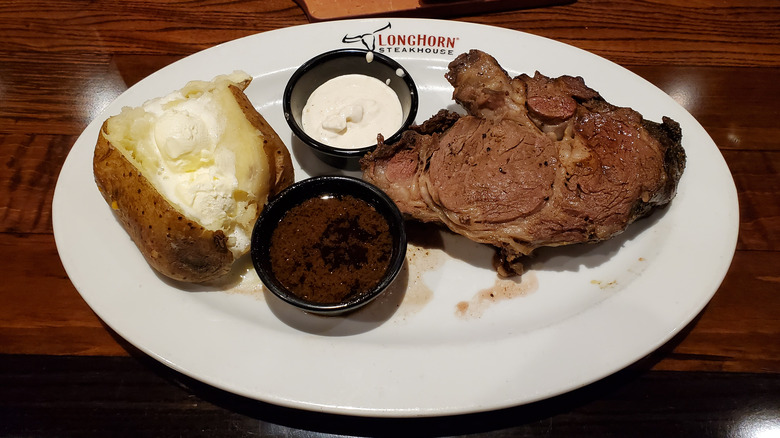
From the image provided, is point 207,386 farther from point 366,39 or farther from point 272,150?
point 366,39

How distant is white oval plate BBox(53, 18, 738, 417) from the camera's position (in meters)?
2.09

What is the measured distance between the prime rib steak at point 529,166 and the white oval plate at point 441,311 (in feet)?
0.77

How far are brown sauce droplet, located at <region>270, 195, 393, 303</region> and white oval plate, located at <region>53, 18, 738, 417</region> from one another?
26 centimetres

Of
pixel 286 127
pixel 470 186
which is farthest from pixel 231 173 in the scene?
pixel 470 186

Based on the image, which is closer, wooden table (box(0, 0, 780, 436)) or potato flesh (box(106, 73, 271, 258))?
potato flesh (box(106, 73, 271, 258))

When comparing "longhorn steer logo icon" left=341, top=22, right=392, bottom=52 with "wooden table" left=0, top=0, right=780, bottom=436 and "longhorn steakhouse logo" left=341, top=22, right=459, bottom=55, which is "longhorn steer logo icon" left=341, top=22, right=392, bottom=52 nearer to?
"longhorn steakhouse logo" left=341, top=22, right=459, bottom=55

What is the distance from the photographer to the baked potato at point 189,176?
2107 millimetres

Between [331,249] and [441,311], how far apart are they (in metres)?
0.64

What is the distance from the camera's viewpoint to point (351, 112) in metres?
2.65

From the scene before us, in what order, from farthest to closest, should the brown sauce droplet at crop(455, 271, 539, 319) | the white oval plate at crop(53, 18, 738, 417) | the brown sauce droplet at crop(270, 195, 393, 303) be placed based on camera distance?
the brown sauce droplet at crop(455, 271, 539, 319)
the brown sauce droplet at crop(270, 195, 393, 303)
the white oval plate at crop(53, 18, 738, 417)

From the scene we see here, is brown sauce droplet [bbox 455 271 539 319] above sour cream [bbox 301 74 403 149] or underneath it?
underneath

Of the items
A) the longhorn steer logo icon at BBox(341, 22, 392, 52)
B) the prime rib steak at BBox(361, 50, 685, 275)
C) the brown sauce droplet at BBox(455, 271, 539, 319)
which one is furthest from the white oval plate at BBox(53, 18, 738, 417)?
the longhorn steer logo icon at BBox(341, 22, 392, 52)

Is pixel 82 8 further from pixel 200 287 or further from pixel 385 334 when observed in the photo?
pixel 385 334

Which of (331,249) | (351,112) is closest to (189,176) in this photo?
(331,249)
